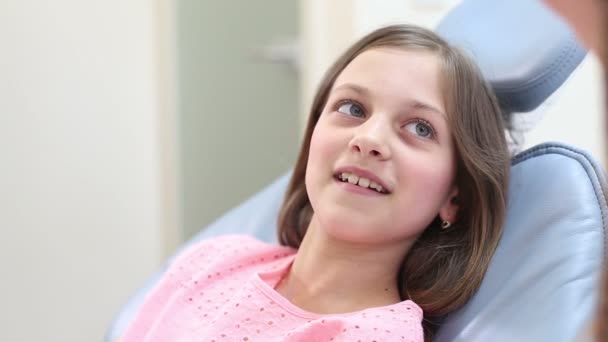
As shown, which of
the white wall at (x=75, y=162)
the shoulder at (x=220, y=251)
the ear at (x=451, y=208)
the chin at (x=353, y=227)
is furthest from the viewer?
the white wall at (x=75, y=162)

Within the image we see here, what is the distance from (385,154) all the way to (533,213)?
237 millimetres

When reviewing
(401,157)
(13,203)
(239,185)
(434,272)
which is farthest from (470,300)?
(239,185)

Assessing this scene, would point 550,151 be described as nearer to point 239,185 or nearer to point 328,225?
point 328,225

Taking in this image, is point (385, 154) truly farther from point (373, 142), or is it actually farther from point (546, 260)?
point (546, 260)

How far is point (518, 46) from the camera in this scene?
130cm

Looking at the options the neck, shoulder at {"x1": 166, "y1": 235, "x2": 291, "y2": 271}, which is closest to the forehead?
Result: the neck

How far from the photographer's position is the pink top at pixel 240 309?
1.05 m

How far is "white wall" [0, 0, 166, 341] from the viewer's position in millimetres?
2055

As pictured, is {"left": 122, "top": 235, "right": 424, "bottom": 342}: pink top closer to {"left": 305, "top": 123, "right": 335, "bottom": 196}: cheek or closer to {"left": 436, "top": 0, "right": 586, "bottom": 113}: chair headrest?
{"left": 305, "top": 123, "right": 335, "bottom": 196}: cheek

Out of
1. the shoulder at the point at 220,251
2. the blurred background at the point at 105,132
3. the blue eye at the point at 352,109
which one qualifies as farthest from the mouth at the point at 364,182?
the blurred background at the point at 105,132

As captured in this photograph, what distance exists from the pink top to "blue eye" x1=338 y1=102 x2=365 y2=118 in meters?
0.27

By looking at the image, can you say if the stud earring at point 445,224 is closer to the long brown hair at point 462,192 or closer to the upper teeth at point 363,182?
the long brown hair at point 462,192

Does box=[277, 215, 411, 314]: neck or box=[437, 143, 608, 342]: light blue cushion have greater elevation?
box=[437, 143, 608, 342]: light blue cushion

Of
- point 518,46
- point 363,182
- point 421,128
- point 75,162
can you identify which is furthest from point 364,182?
point 75,162
